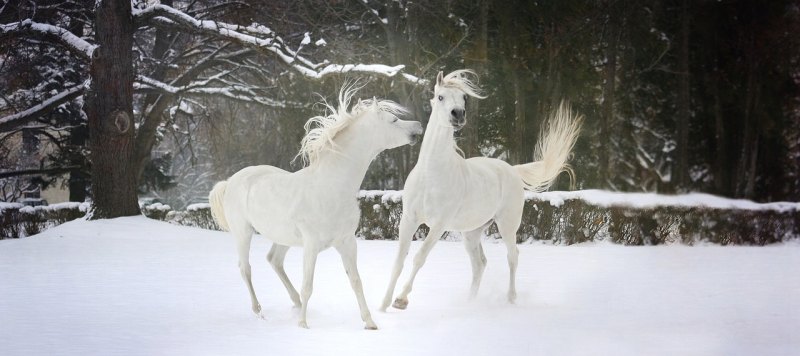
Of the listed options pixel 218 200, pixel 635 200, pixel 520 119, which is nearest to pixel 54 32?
pixel 218 200

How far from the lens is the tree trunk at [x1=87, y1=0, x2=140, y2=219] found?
546 inches

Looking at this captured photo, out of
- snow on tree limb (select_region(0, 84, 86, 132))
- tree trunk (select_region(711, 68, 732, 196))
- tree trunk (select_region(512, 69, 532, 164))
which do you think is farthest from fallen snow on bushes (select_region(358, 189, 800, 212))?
tree trunk (select_region(711, 68, 732, 196))

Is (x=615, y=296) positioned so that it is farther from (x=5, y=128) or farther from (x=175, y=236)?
(x=5, y=128)

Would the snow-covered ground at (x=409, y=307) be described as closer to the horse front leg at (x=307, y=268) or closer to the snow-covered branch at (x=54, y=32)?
the horse front leg at (x=307, y=268)

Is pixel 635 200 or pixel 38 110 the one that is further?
pixel 38 110

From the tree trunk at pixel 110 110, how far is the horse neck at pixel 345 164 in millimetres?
8844

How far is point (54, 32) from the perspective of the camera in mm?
14383

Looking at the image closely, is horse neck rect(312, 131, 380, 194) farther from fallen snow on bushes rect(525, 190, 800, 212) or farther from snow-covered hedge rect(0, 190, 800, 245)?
snow-covered hedge rect(0, 190, 800, 245)

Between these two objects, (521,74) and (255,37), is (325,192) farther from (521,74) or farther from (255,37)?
(521,74)

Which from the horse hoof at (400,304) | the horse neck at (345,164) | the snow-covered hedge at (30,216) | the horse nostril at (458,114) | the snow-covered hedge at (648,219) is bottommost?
the snow-covered hedge at (30,216)

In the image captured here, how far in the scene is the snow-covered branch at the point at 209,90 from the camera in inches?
643

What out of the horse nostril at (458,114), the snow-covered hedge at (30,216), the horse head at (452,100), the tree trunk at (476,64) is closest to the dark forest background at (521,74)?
the tree trunk at (476,64)

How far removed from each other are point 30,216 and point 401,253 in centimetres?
1143

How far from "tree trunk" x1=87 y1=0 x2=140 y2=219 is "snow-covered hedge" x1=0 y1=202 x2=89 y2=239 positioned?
2.13 m
